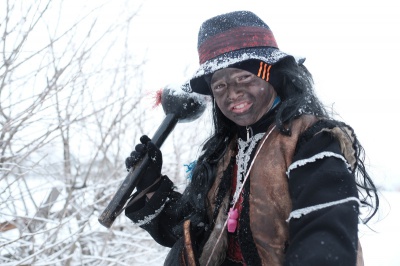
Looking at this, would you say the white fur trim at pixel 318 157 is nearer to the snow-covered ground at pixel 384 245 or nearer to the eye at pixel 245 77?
the eye at pixel 245 77

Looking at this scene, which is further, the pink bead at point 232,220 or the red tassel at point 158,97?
the red tassel at point 158,97

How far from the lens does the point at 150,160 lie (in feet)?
5.92

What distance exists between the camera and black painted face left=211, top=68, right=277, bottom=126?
1.52m

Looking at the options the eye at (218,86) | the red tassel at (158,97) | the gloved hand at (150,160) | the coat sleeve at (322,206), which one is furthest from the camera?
the red tassel at (158,97)

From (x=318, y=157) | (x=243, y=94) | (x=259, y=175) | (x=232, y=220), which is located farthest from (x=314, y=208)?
(x=243, y=94)

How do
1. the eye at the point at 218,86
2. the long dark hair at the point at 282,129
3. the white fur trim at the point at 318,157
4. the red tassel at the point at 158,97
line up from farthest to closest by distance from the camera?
the red tassel at the point at 158,97 < the eye at the point at 218,86 < the long dark hair at the point at 282,129 < the white fur trim at the point at 318,157

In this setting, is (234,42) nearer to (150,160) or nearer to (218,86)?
(218,86)

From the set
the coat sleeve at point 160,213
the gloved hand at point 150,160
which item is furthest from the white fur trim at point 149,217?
the gloved hand at point 150,160

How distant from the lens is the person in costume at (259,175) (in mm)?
1133

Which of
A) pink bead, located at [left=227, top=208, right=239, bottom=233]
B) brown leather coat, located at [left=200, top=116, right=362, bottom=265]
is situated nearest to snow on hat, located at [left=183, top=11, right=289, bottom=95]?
brown leather coat, located at [left=200, top=116, right=362, bottom=265]

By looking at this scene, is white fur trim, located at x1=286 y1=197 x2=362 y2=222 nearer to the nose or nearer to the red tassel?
the nose

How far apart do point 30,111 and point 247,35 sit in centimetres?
125

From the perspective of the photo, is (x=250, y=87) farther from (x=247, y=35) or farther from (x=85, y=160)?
(x=85, y=160)

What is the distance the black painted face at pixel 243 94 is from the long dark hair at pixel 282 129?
76 millimetres
